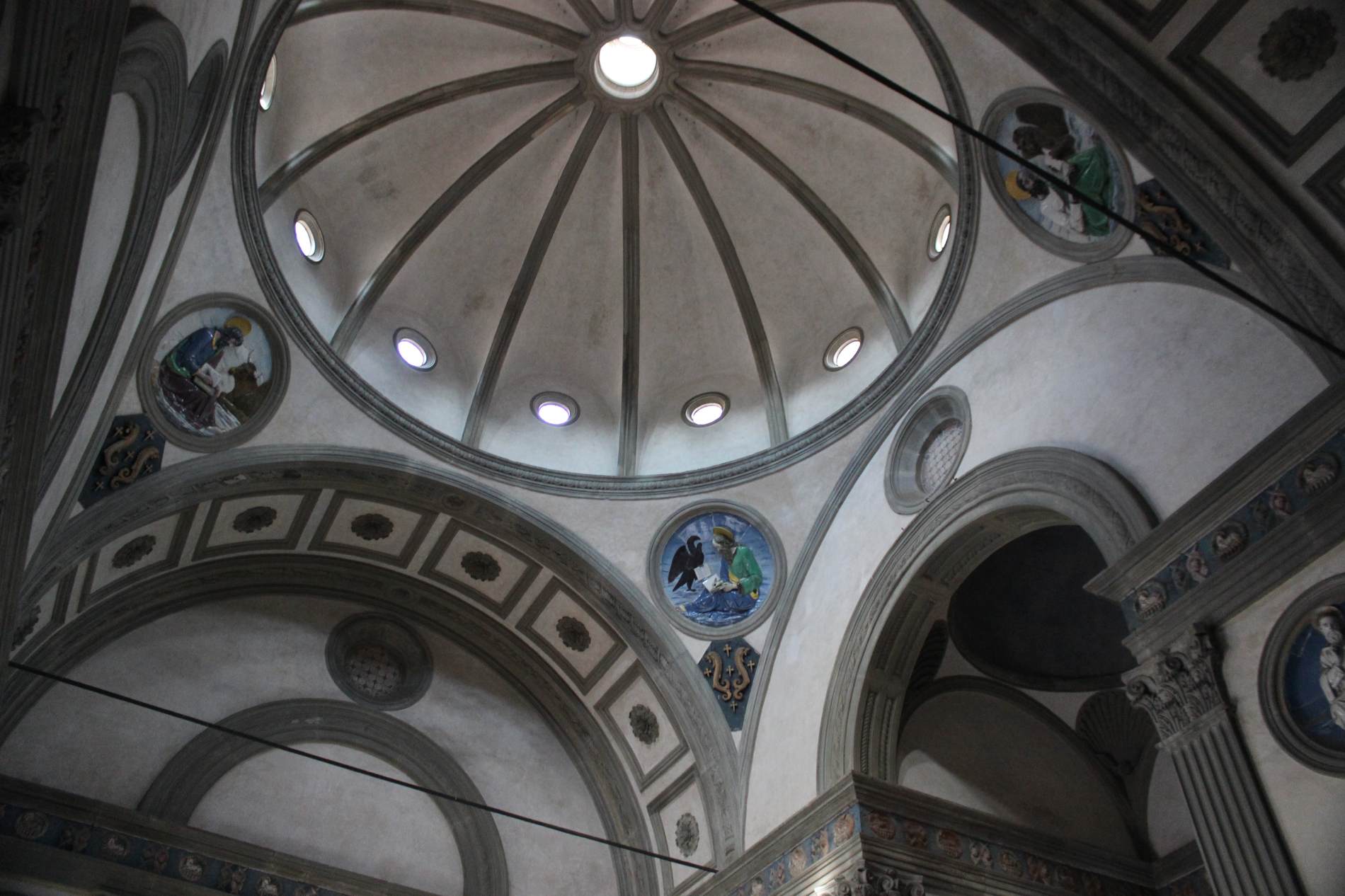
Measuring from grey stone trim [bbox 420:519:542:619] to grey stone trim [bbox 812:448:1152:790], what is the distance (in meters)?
5.30

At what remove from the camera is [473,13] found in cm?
1574

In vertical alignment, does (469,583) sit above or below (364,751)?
above

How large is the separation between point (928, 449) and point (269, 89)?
31.2ft

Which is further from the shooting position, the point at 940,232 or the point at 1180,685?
the point at 940,232

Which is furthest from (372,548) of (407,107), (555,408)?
(407,107)

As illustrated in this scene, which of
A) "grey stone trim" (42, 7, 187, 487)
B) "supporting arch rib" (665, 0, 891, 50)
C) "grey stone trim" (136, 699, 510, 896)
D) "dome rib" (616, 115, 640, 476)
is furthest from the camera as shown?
"dome rib" (616, 115, 640, 476)

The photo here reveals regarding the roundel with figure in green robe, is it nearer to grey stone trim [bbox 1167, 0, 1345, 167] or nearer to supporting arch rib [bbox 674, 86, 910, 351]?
supporting arch rib [bbox 674, 86, 910, 351]

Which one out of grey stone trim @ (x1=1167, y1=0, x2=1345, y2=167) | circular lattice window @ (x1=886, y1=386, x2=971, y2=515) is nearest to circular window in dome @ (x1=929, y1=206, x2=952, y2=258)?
circular lattice window @ (x1=886, y1=386, x2=971, y2=515)

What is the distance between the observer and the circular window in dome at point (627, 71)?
1691 cm

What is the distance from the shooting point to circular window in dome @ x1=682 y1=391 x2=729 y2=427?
697 inches

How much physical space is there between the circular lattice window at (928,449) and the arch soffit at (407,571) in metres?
4.07

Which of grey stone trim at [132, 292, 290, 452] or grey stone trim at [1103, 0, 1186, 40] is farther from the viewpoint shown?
grey stone trim at [132, 292, 290, 452]

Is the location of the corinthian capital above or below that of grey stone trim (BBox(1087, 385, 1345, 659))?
below

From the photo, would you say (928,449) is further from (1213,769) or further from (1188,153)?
(1213,769)
